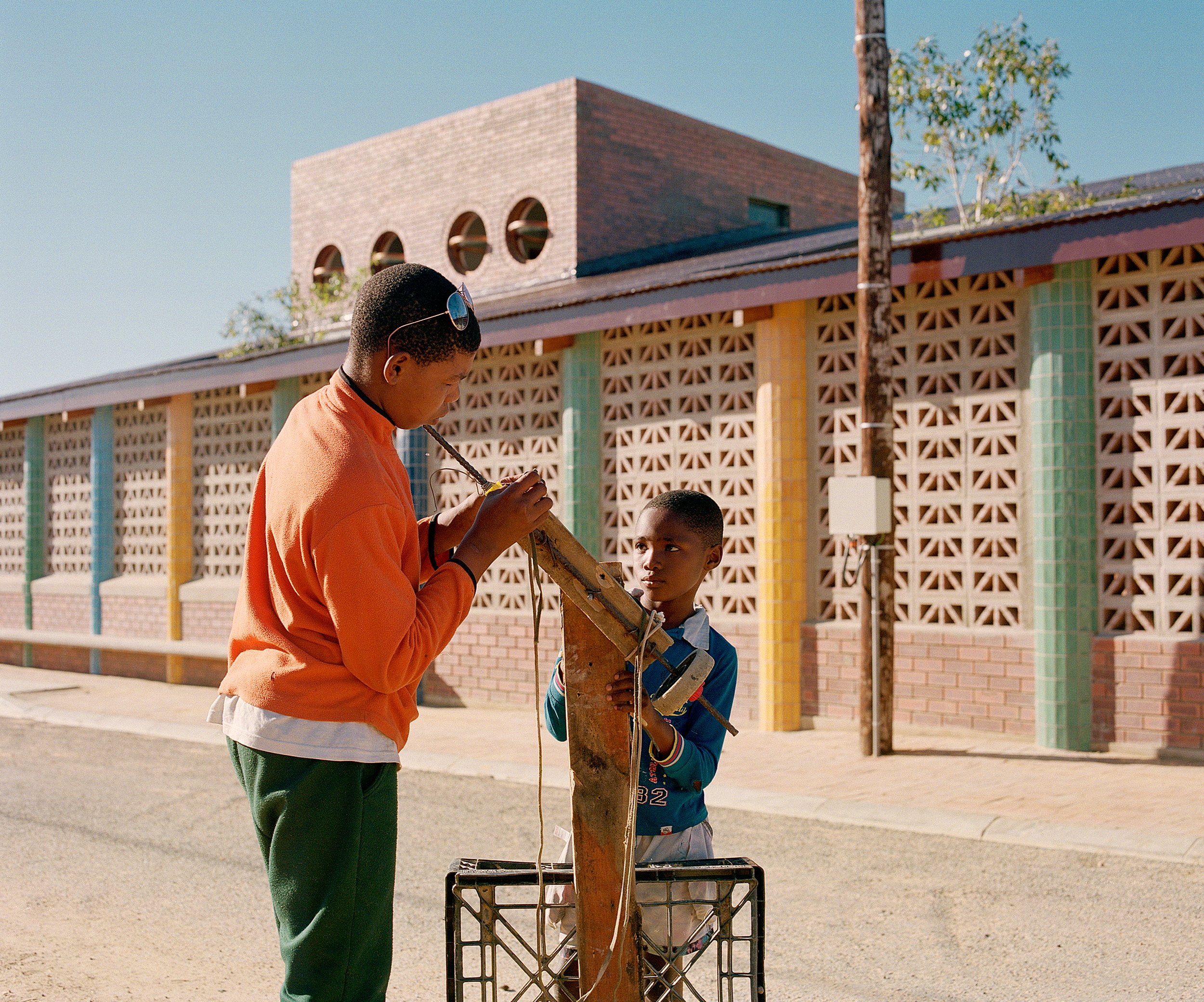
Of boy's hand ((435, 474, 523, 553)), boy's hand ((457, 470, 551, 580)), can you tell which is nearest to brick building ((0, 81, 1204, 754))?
boy's hand ((435, 474, 523, 553))

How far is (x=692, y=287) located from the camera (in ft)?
34.2

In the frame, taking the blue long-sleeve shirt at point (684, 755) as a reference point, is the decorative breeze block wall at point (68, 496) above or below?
above

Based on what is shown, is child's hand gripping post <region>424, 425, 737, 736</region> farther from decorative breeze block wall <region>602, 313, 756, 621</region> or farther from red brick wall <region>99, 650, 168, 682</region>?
red brick wall <region>99, 650, 168, 682</region>

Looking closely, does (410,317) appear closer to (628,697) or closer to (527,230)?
(628,697)

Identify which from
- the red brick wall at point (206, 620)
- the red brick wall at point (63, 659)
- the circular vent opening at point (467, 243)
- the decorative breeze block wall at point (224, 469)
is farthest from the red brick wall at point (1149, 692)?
the red brick wall at point (63, 659)

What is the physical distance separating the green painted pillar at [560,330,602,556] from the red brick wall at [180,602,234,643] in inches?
216

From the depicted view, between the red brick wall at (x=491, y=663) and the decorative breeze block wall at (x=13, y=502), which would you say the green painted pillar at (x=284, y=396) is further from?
the decorative breeze block wall at (x=13, y=502)

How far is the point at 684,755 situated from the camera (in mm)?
2721

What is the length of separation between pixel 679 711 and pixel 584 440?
9.12 meters

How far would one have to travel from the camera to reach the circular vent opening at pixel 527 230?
746 inches

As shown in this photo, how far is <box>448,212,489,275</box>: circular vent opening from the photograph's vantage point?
20.0 meters

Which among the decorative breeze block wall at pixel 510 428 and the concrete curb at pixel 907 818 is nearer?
the concrete curb at pixel 907 818

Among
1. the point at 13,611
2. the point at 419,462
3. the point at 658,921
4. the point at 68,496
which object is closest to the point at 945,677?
the point at 419,462

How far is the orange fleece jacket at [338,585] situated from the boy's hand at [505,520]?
0.05 metres
